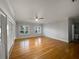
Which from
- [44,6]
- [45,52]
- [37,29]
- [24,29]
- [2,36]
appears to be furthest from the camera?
[37,29]

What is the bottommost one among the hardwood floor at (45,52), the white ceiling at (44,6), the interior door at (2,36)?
the hardwood floor at (45,52)

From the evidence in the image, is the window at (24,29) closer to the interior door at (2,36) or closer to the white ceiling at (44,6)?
the white ceiling at (44,6)

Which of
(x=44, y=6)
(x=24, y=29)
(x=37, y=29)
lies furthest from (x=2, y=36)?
(x=37, y=29)

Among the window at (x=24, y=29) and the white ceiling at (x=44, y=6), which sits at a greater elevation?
the white ceiling at (x=44, y=6)

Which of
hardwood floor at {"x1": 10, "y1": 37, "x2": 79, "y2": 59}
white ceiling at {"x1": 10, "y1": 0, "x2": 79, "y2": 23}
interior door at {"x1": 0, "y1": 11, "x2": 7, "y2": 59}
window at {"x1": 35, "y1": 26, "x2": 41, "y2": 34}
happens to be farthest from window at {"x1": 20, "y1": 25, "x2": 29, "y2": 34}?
interior door at {"x1": 0, "y1": 11, "x2": 7, "y2": 59}

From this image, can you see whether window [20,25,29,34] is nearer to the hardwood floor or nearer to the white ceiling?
the hardwood floor

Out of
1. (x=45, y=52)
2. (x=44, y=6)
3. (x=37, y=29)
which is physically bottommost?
(x=45, y=52)

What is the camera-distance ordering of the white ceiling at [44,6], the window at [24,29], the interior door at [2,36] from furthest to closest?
the window at [24,29]
the white ceiling at [44,6]
the interior door at [2,36]

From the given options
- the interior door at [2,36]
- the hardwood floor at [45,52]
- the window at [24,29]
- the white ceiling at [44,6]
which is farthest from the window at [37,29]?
the interior door at [2,36]

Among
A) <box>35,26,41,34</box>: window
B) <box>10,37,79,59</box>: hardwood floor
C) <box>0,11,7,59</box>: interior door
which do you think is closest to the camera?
<box>0,11,7,59</box>: interior door

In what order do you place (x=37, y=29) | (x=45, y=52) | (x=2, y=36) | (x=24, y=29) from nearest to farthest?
(x=2, y=36)
(x=45, y=52)
(x=24, y=29)
(x=37, y=29)

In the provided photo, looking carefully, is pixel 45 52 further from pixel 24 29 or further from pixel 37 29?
pixel 37 29

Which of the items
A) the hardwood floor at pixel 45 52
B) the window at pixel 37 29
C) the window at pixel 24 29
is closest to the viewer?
the hardwood floor at pixel 45 52

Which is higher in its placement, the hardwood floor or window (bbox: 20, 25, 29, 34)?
window (bbox: 20, 25, 29, 34)
